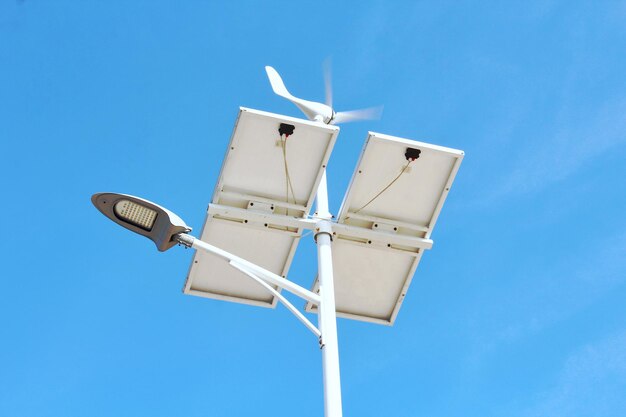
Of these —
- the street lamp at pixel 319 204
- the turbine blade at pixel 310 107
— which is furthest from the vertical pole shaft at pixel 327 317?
the turbine blade at pixel 310 107

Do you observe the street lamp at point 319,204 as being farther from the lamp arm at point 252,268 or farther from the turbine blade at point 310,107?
the turbine blade at point 310,107

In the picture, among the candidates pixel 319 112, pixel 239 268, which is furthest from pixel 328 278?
pixel 319 112

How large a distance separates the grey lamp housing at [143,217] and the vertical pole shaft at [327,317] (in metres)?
1.46

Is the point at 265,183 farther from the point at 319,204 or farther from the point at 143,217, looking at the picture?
the point at 143,217

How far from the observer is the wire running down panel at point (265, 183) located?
964cm

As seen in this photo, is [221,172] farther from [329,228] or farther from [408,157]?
[408,157]

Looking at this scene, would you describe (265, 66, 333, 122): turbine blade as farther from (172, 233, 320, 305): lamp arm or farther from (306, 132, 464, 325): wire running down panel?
(172, 233, 320, 305): lamp arm

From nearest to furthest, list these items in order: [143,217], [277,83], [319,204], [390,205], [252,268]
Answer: [143,217] → [252,268] → [319,204] → [390,205] → [277,83]

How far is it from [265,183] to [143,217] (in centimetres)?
196

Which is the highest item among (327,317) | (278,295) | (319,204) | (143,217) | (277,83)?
(277,83)

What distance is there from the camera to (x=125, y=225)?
329 inches

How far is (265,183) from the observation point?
9.93 meters

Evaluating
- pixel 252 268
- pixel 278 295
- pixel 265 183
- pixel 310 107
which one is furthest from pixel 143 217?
pixel 310 107

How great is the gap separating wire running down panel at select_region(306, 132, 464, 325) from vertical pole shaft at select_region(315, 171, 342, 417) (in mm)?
510
